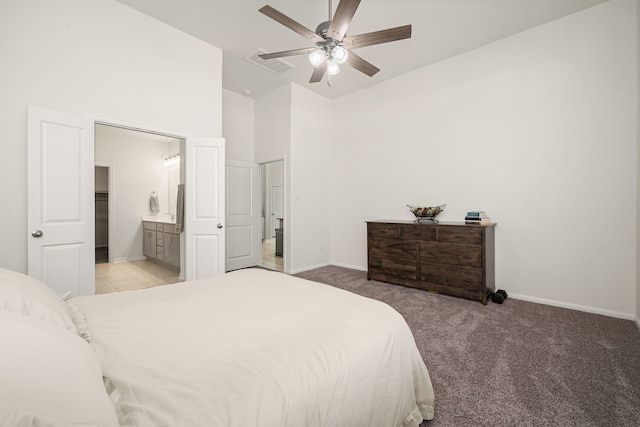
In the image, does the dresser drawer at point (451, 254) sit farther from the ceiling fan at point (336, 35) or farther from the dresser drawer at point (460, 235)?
the ceiling fan at point (336, 35)

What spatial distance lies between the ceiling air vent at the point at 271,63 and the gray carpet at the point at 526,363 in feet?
12.2

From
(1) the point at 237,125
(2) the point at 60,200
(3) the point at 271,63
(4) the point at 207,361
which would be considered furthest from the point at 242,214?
(4) the point at 207,361

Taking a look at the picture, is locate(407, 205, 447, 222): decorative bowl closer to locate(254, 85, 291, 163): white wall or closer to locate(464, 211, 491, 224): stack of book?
locate(464, 211, 491, 224): stack of book

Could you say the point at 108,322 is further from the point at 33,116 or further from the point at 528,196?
the point at 528,196

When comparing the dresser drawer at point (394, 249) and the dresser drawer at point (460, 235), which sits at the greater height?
the dresser drawer at point (460, 235)

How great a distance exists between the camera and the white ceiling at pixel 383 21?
282 cm

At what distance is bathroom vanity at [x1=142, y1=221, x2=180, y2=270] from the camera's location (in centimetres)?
470

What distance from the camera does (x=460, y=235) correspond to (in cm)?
320

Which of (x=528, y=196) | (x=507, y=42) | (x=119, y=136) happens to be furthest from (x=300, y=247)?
(x=119, y=136)

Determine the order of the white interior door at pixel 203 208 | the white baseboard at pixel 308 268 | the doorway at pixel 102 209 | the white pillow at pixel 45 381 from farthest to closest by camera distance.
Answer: the doorway at pixel 102 209 < the white baseboard at pixel 308 268 < the white interior door at pixel 203 208 < the white pillow at pixel 45 381

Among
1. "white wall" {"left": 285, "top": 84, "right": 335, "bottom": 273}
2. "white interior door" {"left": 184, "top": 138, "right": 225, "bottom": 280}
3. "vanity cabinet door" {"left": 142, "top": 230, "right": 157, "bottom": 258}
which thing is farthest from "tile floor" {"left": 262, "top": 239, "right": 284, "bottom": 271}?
"vanity cabinet door" {"left": 142, "top": 230, "right": 157, "bottom": 258}

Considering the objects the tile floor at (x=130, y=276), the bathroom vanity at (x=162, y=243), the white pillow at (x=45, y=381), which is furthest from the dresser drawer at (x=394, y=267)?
the white pillow at (x=45, y=381)

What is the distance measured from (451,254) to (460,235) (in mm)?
262

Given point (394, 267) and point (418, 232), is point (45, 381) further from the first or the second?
point (394, 267)
